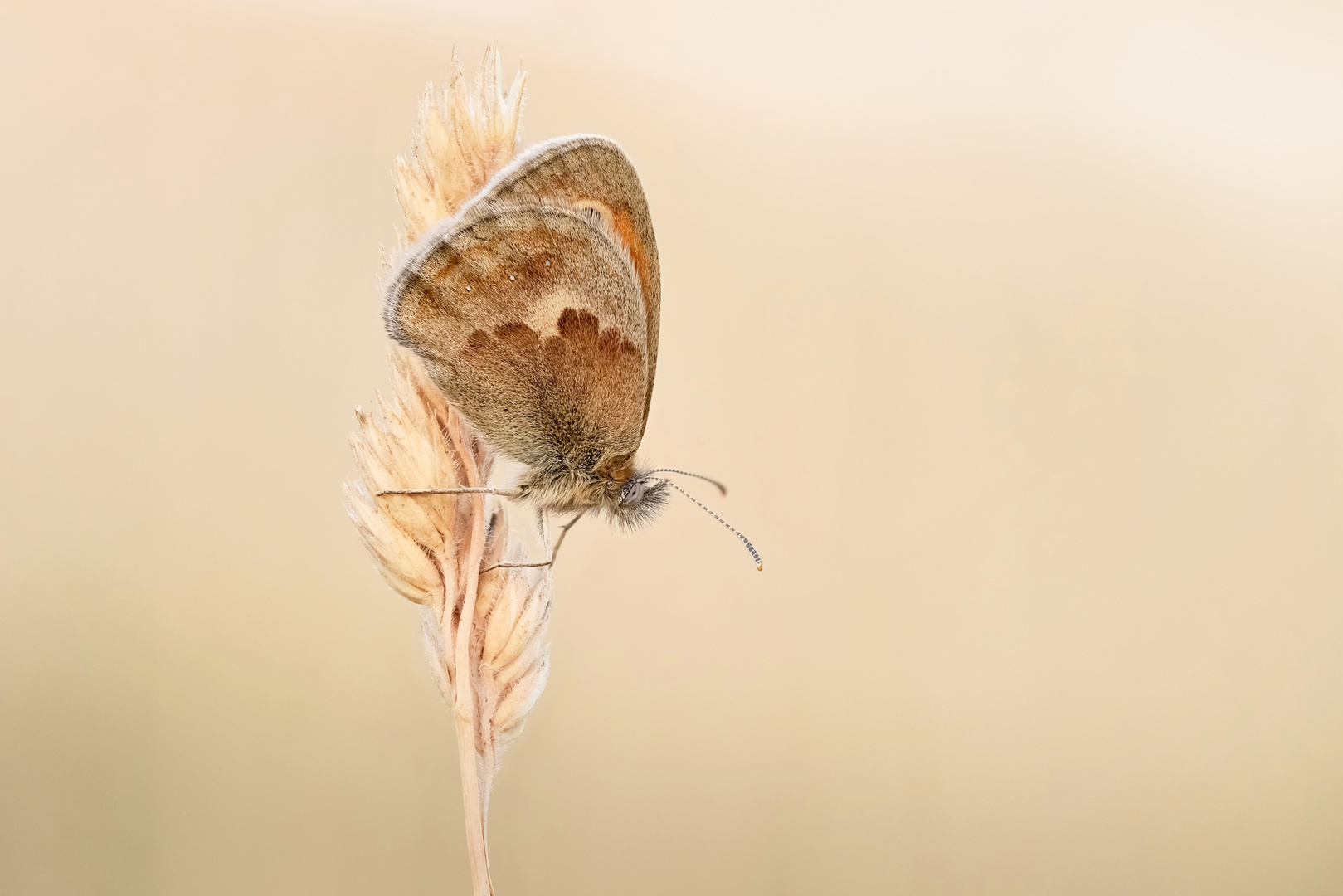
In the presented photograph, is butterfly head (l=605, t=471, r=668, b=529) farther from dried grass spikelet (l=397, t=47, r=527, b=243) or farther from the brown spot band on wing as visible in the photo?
dried grass spikelet (l=397, t=47, r=527, b=243)

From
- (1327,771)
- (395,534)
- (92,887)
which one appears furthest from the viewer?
(1327,771)

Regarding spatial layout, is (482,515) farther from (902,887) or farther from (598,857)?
(902,887)

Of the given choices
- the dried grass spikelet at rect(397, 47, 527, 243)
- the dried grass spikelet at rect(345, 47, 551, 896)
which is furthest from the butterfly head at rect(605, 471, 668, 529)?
the dried grass spikelet at rect(397, 47, 527, 243)

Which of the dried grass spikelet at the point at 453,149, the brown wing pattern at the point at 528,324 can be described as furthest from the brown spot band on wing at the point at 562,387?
the dried grass spikelet at the point at 453,149

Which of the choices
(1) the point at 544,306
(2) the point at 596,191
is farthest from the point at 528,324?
(2) the point at 596,191

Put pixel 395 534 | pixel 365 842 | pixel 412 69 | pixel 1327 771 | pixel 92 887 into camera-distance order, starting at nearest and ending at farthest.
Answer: pixel 395 534 < pixel 92 887 < pixel 365 842 < pixel 412 69 < pixel 1327 771

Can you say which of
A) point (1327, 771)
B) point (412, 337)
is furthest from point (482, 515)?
point (1327, 771)

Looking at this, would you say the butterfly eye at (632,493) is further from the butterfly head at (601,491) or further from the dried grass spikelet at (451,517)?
the dried grass spikelet at (451,517)

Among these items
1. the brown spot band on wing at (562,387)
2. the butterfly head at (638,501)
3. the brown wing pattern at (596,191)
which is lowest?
the butterfly head at (638,501)

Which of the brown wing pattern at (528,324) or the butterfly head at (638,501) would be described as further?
the butterfly head at (638,501)
